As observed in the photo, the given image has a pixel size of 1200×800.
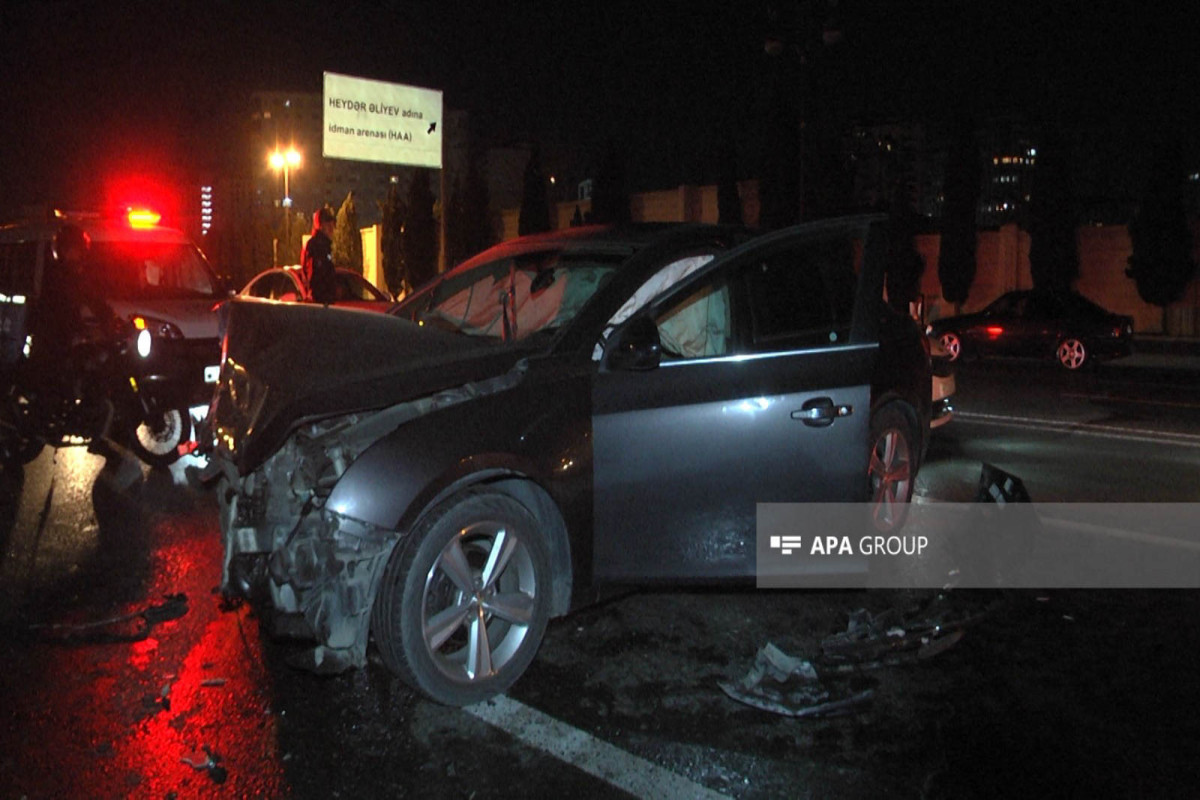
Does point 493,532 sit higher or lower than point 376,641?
higher

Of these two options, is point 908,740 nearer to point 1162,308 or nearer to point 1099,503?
point 1099,503

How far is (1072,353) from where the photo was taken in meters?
21.5

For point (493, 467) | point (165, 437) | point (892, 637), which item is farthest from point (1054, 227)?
point (493, 467)

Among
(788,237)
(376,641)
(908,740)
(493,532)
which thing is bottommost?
(908,740)

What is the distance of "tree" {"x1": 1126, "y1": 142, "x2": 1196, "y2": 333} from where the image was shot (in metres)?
31.8

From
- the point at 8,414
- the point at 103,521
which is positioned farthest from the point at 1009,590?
the point at 8,414

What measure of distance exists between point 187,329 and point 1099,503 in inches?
327

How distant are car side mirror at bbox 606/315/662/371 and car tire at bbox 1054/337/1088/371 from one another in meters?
19.2

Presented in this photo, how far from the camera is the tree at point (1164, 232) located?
31812 millimetres

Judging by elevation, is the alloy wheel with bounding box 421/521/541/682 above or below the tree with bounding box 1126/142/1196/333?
below

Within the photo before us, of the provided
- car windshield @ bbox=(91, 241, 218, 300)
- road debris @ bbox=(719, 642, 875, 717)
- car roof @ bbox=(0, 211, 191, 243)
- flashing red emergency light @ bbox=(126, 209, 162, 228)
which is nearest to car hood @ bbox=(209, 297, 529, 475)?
road debris @ bbox=(719, 642, 875, 717)

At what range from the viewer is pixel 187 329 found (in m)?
11.0

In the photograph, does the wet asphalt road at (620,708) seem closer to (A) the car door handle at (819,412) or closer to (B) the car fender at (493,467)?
(B) the car fender at (493,467)

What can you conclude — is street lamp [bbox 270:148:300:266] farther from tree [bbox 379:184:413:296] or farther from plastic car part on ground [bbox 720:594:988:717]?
plastic car part on ground [bbox 720:594:988:717]
